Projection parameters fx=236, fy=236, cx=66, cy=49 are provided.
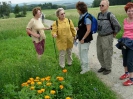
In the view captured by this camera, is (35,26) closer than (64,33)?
No

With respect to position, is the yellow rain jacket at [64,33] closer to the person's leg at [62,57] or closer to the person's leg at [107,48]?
the person's leg at [62,57]

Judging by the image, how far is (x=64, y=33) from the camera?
21.6 feet

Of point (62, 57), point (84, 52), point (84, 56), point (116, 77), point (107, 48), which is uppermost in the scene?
point (107, 48)

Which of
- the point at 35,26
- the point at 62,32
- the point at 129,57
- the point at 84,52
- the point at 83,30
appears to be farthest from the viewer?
the point at 35,26

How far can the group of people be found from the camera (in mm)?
5520

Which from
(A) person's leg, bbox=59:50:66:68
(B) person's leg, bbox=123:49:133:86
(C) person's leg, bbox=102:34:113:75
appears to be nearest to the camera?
(B) person's leg, bbox=123:49:133:86

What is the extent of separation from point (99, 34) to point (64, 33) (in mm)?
1003

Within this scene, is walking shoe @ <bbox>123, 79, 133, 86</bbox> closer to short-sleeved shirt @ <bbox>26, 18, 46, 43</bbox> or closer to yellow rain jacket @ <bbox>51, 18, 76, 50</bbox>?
yellow rain jacket @ <bbox>51, 18, 76, 50</bbox>

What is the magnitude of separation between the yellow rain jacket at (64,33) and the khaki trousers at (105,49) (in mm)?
874

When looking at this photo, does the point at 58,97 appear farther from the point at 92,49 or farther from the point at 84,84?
the point at 92,49

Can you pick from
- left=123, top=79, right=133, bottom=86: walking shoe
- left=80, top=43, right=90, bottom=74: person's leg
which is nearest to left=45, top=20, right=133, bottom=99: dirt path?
left=123, top=79, right=133, bottom=86: walking shoe

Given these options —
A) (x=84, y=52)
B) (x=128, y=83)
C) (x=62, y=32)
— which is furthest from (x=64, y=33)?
(x=128, y=83)

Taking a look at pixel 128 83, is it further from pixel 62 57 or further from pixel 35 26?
pixel 35 26

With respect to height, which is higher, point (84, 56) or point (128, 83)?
point (84, 56)
